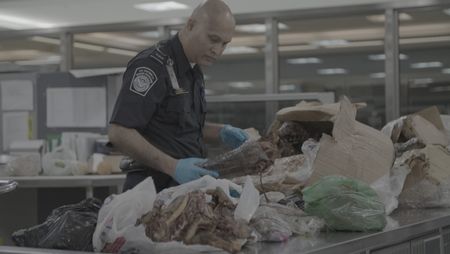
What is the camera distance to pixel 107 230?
1316 millimetres

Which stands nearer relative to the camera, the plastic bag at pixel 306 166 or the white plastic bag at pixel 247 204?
the white plastic bag at pixel 247 204

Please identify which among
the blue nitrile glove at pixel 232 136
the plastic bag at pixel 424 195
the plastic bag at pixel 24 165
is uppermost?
the blue nitrile glove at pixel 232 136

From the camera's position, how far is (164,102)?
7.12 feet

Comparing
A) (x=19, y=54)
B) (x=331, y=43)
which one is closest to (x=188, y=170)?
(x=331, y=43)

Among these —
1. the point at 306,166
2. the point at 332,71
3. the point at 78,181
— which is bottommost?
the point at 78,181

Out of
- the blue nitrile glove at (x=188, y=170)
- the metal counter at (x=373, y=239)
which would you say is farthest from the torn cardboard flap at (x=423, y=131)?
the blue nitrile glove at (x=188, y=170)

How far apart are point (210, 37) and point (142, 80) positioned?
0.27m

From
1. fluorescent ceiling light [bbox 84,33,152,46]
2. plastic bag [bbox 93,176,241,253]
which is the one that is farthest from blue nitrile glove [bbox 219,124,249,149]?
fluorescent ceiling light [bbox 84,33,152,46]

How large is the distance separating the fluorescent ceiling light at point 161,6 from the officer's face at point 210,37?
13.9 ft

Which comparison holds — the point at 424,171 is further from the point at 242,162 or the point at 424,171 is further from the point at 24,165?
the point at 24,165

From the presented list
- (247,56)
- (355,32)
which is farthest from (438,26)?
(247,56)

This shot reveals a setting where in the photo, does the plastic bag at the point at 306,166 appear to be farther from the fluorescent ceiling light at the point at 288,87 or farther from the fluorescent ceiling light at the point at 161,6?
the fluorescent ceiling light at the point at 161,6

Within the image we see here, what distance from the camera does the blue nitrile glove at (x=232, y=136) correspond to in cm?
242

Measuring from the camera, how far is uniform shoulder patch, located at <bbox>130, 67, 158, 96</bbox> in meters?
2.07
